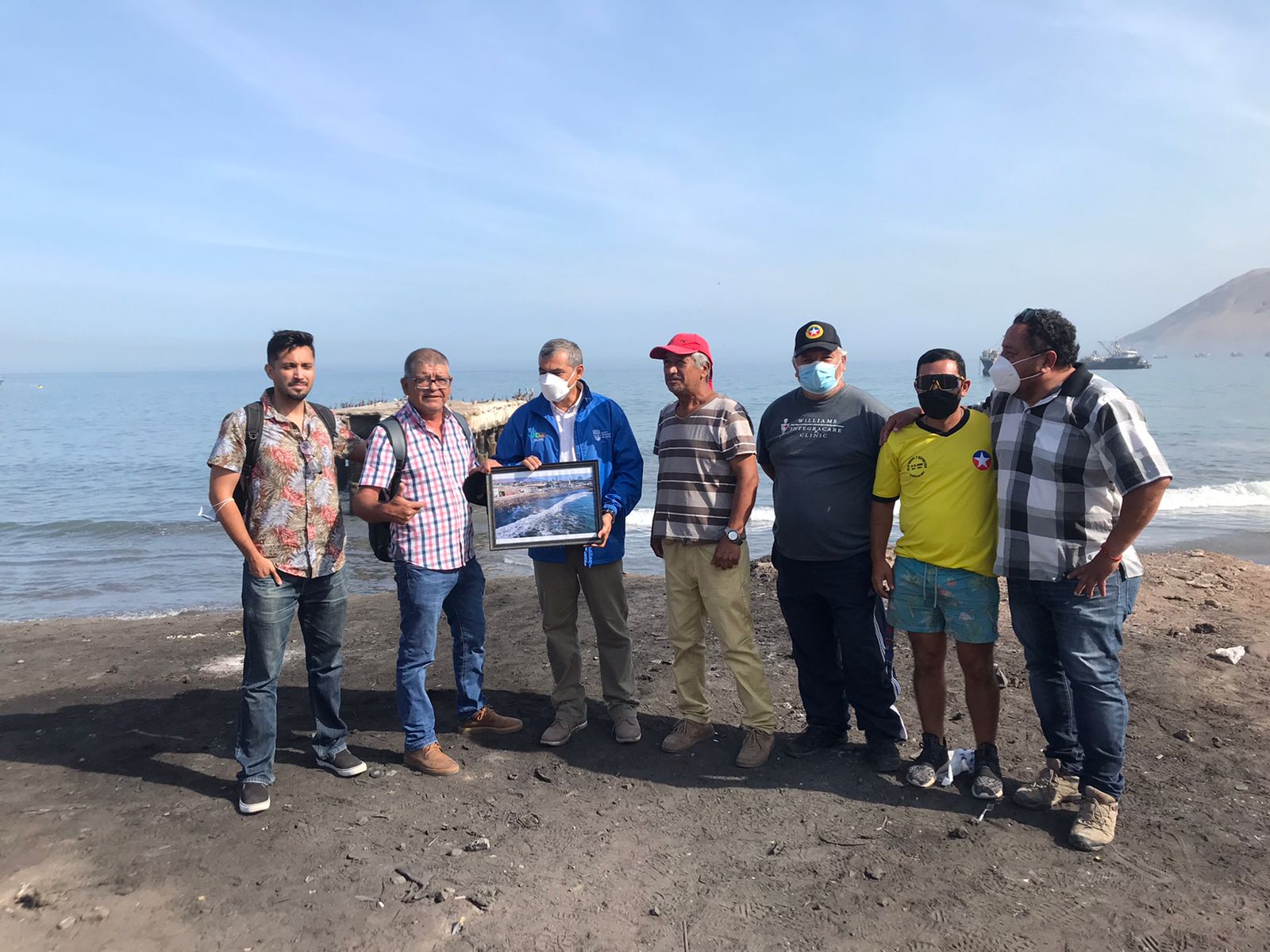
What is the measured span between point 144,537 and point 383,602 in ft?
36.4

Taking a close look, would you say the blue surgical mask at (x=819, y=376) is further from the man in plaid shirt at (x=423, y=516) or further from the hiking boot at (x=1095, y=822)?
the hiking boot at (x=1095, y=822)

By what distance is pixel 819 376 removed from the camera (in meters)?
4.50

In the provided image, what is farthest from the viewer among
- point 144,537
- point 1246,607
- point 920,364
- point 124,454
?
point 124,454

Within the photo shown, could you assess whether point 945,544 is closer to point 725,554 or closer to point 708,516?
point 725,554

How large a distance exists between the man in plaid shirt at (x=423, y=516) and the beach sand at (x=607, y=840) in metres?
0.47

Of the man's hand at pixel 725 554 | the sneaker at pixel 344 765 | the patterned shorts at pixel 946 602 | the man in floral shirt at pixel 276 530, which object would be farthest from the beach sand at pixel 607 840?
the man's hand at pixel 725 554

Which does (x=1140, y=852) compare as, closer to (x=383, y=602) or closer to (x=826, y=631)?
(x=826, y=631)

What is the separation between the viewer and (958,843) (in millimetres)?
3871

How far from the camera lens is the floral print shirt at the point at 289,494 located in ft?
13.9

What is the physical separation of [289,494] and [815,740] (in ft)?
11.0

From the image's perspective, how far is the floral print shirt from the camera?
13.9ft

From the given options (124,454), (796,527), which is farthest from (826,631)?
(124,454)

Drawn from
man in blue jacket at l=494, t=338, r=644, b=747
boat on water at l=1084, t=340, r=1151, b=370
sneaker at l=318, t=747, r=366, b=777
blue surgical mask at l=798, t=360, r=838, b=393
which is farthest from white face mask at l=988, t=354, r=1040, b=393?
boat on water at l=1084, t=340, r=1151, b=370

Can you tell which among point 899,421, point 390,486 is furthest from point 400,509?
point 899,421
